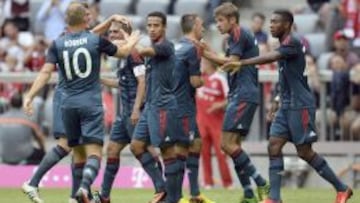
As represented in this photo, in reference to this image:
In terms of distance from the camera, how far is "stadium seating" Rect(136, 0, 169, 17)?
31328mm

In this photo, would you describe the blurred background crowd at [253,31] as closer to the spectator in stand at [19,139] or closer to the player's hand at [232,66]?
the spectator in stand at [19,139]

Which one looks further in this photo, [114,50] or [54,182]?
[54,182]

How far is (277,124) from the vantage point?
65.4 feet

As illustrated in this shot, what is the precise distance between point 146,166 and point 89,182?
1.81 meters

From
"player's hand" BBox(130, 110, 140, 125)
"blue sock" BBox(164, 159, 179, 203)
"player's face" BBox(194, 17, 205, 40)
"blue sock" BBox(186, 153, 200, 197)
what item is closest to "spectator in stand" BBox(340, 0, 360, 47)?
"blue sock" BBox(186, 153, 200, 197)

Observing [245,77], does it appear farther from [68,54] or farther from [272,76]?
[272,76]

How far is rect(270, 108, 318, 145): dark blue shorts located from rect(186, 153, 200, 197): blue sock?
6.79ft

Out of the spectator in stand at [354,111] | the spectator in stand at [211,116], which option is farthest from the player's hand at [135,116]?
the spectator in stand at [354,111]

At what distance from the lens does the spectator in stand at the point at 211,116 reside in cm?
2608

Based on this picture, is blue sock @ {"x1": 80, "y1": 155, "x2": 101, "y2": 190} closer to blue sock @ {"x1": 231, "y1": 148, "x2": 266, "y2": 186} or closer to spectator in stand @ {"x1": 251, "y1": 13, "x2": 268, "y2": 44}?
blue sock @ {"x1": 231, "y1": 148, "x2": 266, "y2": 186}

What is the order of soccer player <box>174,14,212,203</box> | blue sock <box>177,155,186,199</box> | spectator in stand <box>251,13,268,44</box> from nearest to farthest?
1. blue sock <box>177,155,186,199</box>
2. soccer player <box>174,14,212,203</box>
3. spectator in stand <box>251,13,268,44</box>

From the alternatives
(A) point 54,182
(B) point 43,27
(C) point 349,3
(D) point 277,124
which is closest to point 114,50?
(D) point 277,124

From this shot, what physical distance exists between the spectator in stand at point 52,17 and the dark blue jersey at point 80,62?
11156 mm

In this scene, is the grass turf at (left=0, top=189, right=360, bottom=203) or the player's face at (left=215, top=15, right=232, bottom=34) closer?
the player's face at (left=215, top=15, right=232, bottom=34)
